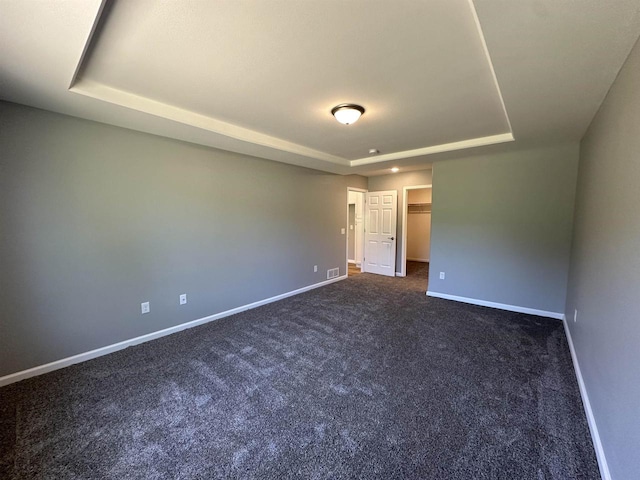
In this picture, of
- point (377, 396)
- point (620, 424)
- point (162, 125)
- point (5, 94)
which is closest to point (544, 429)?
point (620, 424)

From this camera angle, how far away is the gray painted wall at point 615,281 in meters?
1.29

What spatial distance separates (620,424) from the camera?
4.37 ft

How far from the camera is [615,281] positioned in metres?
1.63

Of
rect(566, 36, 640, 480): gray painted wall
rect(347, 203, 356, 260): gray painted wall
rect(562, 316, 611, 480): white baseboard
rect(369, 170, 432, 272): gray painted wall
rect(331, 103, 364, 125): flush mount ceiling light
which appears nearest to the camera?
rect(566, 36, 640, 480): gray painted wall

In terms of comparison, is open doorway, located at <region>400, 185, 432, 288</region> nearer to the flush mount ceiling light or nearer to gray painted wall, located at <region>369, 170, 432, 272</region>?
gray painted wall, located at <region>369, 170, 432, 272</region>

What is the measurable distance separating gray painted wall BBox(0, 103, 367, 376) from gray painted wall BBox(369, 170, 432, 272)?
9.81 ft

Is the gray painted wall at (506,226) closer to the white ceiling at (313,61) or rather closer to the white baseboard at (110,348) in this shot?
the white ceiling at (313,61)

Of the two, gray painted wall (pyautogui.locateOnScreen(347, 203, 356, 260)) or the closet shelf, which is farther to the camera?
the closet shelf

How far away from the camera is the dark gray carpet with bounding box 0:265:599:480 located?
1.55 meters

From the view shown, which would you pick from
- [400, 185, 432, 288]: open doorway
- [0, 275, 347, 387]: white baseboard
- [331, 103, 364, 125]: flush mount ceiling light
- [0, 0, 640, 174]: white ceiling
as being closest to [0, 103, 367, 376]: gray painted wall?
[0, 275, 347, 387]: white baseboard

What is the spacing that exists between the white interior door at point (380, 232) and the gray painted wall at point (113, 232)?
9.79 feet

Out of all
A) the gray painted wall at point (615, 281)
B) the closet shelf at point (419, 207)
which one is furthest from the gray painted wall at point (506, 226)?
the closet shelf at point (419, 207)

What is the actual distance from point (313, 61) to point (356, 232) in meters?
5.80

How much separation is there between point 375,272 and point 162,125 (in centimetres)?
535
